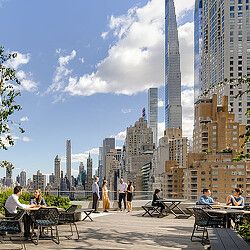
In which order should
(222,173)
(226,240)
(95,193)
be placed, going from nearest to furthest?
(226,240), (95,193), (222,173)

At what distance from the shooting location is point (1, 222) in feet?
24.5

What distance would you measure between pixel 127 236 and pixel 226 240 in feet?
12.9

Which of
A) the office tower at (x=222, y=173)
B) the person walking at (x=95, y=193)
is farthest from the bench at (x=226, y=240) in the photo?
the office tower at (x=222, y=173)

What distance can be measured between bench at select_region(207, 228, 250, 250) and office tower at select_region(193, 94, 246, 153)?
9910 centimetres

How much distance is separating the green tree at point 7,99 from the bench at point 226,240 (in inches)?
223

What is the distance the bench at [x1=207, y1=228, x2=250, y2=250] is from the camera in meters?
5.43

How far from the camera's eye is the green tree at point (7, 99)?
984cm

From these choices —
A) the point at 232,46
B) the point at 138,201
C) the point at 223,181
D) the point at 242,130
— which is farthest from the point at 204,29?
the point at 138,201

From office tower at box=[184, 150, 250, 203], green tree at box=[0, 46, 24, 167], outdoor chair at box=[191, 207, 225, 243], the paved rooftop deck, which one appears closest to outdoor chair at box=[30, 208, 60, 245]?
the paved rooftop deck

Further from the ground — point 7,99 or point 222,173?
point 7,99

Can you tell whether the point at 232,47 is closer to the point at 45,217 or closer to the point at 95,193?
the point at 95,193

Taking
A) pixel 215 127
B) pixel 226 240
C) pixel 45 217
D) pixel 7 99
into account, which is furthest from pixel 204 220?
pixel 215 127

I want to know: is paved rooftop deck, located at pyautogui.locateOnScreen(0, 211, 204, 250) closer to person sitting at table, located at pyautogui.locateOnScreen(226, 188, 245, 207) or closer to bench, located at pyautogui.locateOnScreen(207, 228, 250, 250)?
bench, located at pyautogui.locateOnScreen(207, 228, 250, 250)

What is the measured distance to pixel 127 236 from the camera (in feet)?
31.0
